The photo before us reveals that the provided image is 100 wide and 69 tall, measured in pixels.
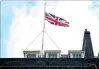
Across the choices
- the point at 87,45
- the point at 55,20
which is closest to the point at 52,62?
the point at 55,20

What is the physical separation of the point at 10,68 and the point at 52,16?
8948 mm

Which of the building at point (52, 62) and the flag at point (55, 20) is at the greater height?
the flag at point (55, 20)

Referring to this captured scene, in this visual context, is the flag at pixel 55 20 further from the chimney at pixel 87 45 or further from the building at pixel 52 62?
the building at pixel 52 62

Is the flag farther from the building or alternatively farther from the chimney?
the building

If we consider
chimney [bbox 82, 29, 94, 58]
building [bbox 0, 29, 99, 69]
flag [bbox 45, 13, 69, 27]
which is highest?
flag [bbox 45, 13, 69, 27]

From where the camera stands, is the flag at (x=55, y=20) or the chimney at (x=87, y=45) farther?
the chimney at (x=87, y=45)

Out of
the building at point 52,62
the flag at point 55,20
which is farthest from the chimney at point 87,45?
the building at point 52,62

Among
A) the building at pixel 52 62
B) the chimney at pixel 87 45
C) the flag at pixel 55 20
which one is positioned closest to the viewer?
the building at pixel 52 62

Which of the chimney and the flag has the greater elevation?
the flag

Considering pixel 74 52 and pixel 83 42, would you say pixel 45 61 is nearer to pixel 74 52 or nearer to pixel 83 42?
pixel 74 52

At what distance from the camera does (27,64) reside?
40.8 meters

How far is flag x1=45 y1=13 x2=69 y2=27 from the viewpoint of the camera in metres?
45.4

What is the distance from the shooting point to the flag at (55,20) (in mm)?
45438

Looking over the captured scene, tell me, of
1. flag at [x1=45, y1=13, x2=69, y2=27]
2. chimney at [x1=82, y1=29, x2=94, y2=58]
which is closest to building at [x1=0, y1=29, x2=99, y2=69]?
flag at [x1=45, y1=13, x2=69, y2=27]
